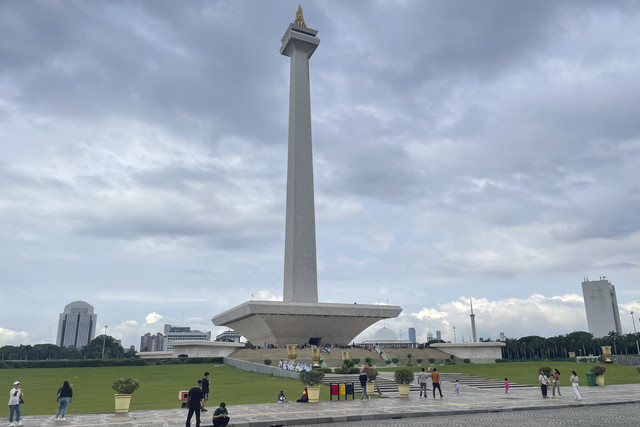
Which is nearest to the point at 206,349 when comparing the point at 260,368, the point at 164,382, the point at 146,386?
the point at 260,368

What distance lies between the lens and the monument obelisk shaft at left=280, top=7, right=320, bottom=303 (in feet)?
189

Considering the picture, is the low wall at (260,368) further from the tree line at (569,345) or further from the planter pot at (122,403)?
the tree line at (569,345)

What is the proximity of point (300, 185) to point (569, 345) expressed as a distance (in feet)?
206

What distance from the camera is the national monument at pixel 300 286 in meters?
54.8

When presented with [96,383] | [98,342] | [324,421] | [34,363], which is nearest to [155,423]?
[324,421]

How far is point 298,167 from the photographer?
59875 millimetres

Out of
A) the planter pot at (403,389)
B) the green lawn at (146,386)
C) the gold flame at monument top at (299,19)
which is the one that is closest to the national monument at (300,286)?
the gold flame at monument top at (299,19)

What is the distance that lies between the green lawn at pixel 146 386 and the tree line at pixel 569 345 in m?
64.2

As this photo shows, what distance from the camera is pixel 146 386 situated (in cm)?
2858

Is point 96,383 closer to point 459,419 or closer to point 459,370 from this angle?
point 459,419

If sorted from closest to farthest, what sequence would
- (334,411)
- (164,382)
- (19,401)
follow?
1. (19,401)
2. (334,411)
3. (164,382)

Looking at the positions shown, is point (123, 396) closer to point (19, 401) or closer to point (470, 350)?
point (19, 401)

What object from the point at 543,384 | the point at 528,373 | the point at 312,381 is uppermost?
the point at 312,381

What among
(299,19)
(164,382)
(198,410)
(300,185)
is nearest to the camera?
(198,410)
